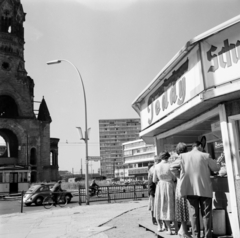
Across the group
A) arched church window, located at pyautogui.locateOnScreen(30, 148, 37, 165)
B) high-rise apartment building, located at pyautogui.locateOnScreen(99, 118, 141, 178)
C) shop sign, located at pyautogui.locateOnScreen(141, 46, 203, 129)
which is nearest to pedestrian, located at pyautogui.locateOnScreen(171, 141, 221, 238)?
shop sign, located at pyautogui.locateOnScreen(141, 46, 203, 129)

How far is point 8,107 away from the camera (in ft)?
181

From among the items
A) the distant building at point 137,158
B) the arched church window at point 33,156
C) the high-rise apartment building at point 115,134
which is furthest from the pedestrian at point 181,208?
the high-rise apartment building at point 115,134

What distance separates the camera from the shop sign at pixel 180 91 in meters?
5.54

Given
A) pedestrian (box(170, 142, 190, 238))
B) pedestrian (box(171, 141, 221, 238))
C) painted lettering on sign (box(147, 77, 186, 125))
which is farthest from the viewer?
painted lettering on sign (box(147, 77, 186, 125))

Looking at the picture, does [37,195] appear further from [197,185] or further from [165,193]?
[197,185]

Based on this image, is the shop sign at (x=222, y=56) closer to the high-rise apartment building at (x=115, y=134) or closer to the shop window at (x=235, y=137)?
the shop window at (x=235, y=137)

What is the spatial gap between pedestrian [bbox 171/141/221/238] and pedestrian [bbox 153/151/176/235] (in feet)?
3.56

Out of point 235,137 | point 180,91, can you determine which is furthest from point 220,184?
point 180,91

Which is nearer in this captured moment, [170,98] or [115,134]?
[170,98]

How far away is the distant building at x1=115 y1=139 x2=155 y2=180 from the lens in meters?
102

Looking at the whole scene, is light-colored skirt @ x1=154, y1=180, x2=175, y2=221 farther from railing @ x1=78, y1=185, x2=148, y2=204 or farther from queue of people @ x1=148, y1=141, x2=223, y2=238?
railing @ x1=78, y1=185, x2=148, y2=204

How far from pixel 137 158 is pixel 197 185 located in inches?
4090

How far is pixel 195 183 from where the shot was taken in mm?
4973

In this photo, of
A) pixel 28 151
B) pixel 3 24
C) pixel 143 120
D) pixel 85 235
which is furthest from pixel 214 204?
pixel 3 24
